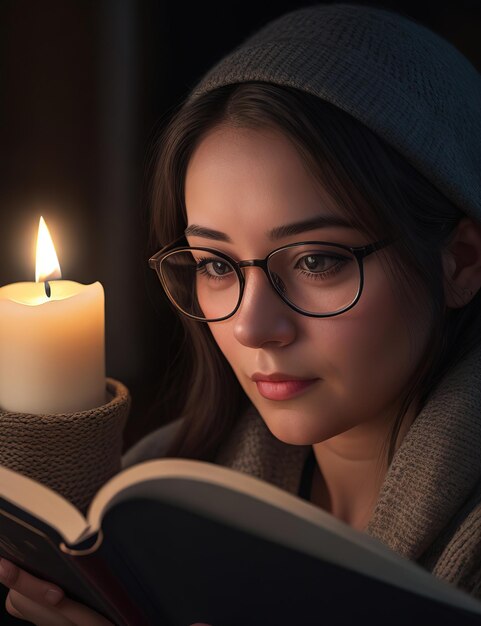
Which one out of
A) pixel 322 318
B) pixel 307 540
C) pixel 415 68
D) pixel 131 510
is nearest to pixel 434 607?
pixel 307 540

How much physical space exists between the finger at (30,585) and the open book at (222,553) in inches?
6.7

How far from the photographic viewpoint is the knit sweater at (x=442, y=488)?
977 mm

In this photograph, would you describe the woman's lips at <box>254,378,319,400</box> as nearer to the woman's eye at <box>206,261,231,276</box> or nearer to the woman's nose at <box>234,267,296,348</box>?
the woman's nose at <box>234,267,296,348</box>

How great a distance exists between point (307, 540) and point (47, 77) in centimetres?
131

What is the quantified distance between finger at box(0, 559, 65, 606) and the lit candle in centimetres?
21

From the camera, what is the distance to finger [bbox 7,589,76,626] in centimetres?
102

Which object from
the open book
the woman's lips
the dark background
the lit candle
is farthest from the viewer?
the dark background

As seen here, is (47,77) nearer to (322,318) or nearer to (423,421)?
(322,318)

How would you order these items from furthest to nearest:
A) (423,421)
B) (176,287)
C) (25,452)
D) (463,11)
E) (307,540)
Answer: (463,11)
(176,287)
(423,421)
(25,452)
(307,540)

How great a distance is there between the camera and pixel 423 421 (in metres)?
1.07

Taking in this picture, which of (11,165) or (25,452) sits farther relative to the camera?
(11,165)

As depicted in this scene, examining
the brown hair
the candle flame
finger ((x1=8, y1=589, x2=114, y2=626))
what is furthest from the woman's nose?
finger ((x1=8, y1=589, x2=114, y2=626))

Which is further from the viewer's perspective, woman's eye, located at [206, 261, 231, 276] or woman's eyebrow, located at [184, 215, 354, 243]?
woman's eye, located at [206, 261, 231, 276]

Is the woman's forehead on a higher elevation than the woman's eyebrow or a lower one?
higher
